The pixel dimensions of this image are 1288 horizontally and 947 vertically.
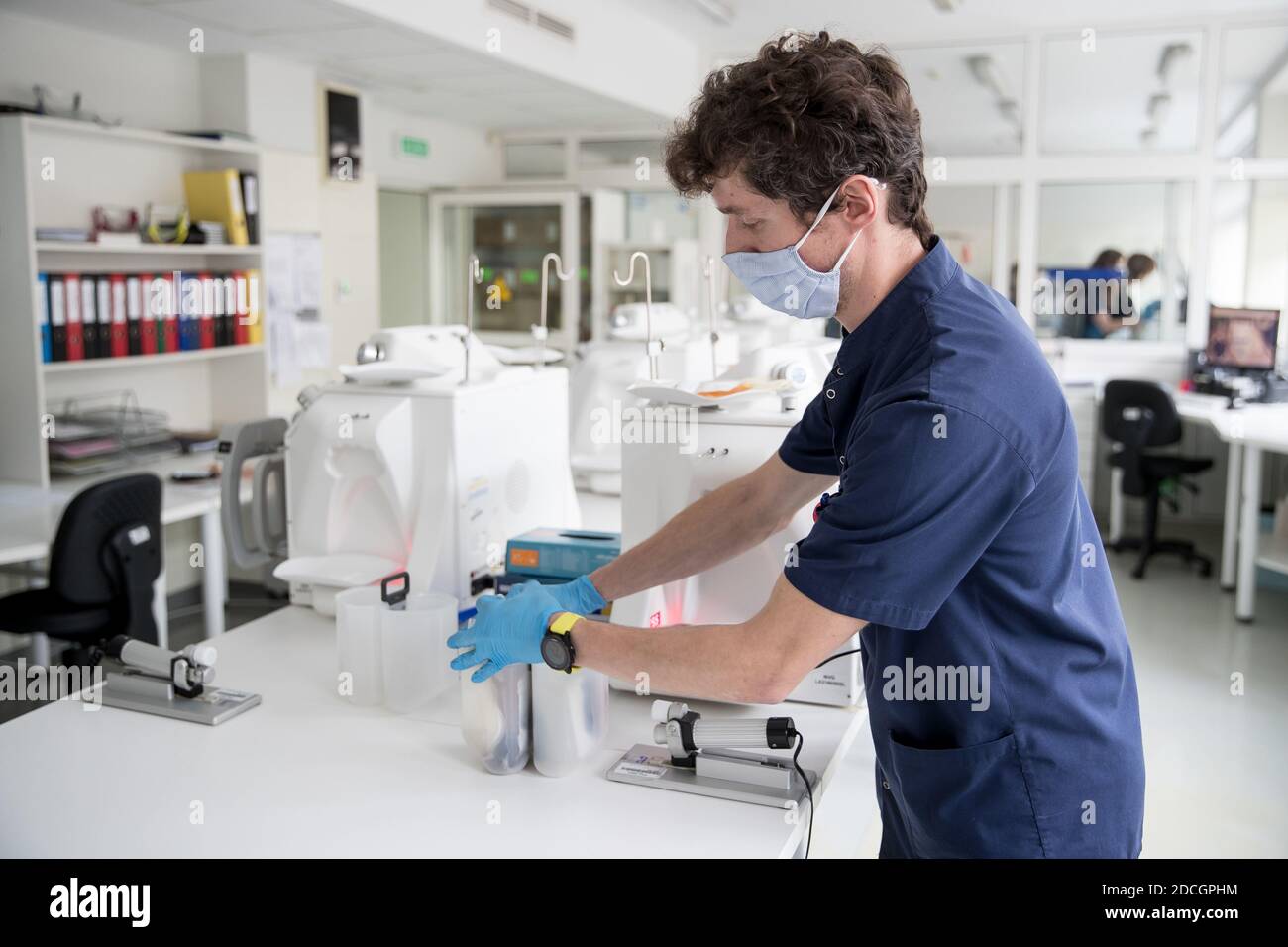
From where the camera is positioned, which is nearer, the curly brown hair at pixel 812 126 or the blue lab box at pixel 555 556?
the curly brown hair at pixel 812 126

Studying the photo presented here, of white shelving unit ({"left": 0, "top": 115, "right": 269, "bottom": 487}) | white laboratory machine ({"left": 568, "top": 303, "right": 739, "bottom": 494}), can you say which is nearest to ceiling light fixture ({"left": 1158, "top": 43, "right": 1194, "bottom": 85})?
white laboratory machine ({"left": 568, "top": 303, "right": 739, "bottom": 494})

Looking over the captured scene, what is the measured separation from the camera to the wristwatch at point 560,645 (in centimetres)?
130

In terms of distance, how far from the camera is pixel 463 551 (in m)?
1.99

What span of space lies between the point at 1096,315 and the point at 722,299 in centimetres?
236

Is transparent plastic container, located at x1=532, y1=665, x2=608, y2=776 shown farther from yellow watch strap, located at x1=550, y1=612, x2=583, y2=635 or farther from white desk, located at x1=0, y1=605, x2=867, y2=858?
yellow watch strap, located at x1=550, y1=612, x2=583, y2=635

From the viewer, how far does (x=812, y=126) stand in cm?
119

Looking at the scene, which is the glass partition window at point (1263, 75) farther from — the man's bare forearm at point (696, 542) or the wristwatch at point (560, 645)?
the wristwatch at point (560, 645)

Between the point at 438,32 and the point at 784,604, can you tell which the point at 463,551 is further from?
the point at 438,32

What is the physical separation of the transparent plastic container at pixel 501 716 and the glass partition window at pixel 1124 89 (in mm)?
6178

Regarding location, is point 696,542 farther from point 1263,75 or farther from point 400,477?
point 1263,75

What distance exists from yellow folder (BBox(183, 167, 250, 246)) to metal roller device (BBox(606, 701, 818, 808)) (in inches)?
142

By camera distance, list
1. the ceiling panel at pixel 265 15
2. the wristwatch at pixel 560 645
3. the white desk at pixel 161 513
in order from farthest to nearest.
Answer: the ceiling panel at pixel 265 15, the white desk at pixel 161 513, the wristwatch at pixel 560 645

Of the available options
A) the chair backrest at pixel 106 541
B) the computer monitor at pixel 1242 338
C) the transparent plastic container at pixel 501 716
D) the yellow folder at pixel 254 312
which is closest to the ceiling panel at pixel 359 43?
the yellow folder at pixel 254 312
